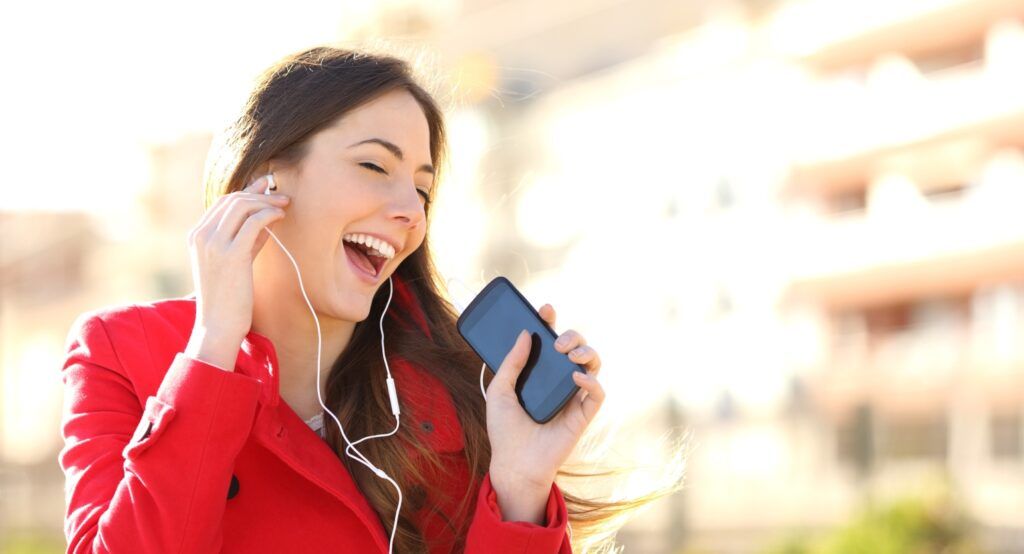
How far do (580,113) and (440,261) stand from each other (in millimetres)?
35529

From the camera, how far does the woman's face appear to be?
270cm

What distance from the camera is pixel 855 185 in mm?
33594

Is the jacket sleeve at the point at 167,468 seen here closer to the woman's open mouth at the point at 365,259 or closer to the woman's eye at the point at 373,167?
the woman's open mouth at the point at 365,259

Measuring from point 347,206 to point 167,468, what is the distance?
643 millimetres

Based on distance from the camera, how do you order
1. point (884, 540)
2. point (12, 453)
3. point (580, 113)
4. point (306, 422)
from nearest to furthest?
point (306, 422) < point (884, 540) < point (580, 113) < point (12, 453)

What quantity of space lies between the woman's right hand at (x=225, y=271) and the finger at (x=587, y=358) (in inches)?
23.3

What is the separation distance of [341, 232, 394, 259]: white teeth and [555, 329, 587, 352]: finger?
1.27 feet

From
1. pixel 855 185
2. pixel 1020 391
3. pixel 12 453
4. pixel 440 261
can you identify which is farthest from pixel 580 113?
pixel 440 261

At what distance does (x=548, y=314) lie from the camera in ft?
8.92

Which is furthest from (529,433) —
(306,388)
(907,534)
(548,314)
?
(907,534)

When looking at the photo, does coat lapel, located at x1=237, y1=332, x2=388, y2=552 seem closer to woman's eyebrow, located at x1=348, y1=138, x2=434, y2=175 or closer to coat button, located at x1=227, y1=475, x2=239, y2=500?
coat button, located at x1=227, y1=475, x2=239, y2=500

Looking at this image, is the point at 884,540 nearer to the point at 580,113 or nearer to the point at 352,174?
the point at 352,174

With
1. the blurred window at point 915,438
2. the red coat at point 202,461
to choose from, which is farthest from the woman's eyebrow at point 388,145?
the blurred window at point 915,438

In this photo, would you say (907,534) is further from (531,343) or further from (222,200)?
(222,200)
